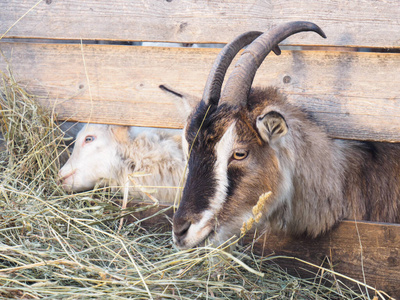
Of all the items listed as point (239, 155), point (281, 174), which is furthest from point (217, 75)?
point (281, 174)

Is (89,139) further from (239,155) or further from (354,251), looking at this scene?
(354,251)

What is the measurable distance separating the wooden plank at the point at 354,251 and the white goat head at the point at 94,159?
4.69ft

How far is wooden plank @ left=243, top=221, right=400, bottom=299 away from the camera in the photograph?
2840 mm

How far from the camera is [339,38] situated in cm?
333

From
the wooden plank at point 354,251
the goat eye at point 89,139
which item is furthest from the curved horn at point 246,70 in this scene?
the goat eye at point 89,139

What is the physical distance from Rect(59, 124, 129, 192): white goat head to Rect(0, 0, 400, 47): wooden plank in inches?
30.9

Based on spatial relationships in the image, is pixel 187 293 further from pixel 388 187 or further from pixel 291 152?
pixel 388 187

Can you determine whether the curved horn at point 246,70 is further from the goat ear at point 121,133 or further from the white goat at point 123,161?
the goat ear at point 121,133

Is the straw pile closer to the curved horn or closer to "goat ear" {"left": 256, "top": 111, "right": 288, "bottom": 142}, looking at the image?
"goat ear" {"left": 256, "top": 111, "right": 288, "bottom": 142}

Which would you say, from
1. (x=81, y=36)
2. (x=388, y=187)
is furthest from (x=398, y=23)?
(x=81, y=36)

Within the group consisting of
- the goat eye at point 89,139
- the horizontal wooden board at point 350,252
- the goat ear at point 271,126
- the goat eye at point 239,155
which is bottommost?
the horizontal wooden board at point 350,252

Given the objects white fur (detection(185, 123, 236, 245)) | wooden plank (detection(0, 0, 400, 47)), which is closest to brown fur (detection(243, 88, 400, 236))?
white fur (detection(185, 123, 236, 245))

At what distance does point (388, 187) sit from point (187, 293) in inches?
65.0

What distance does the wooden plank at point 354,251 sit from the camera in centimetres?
284
